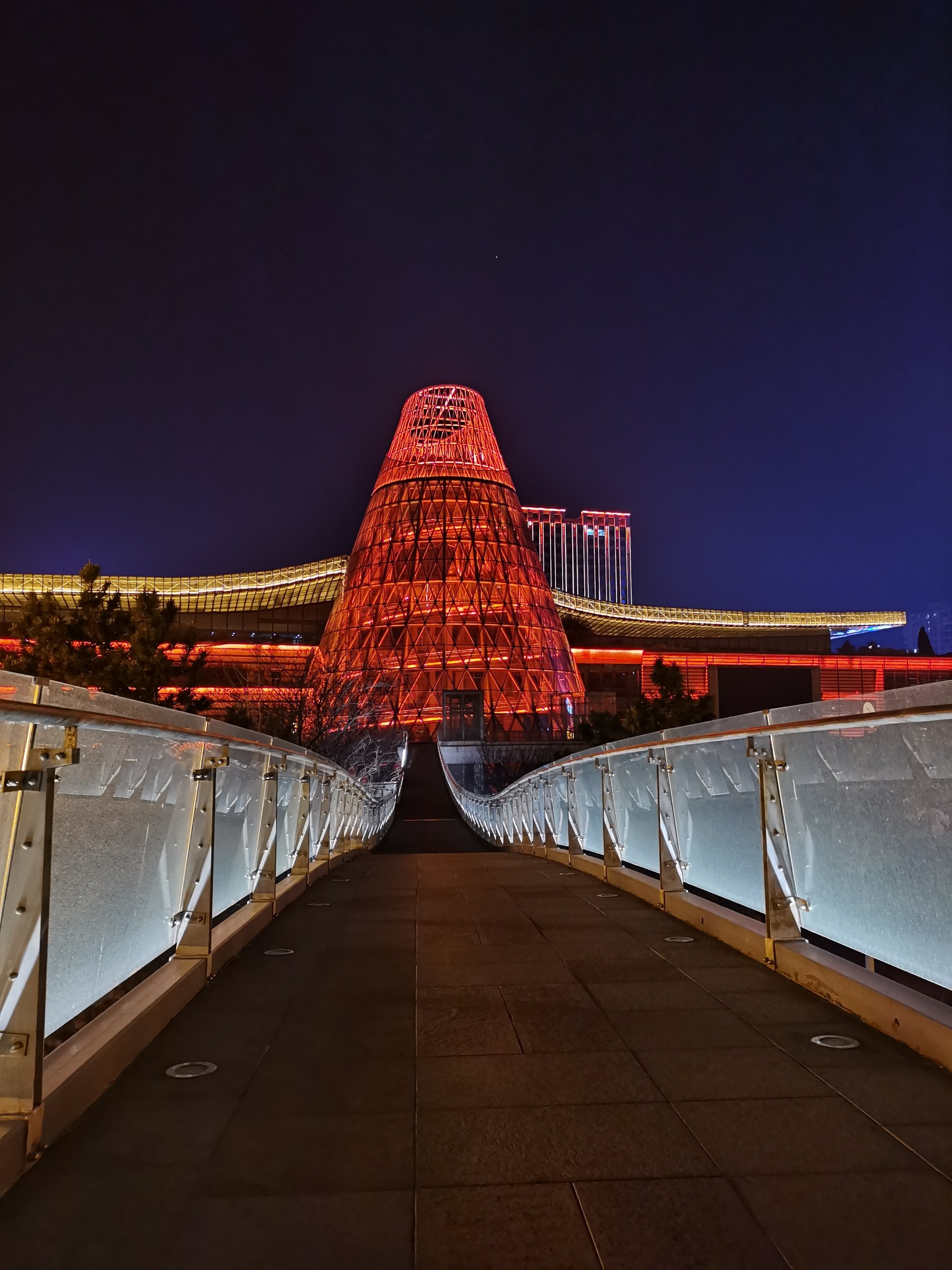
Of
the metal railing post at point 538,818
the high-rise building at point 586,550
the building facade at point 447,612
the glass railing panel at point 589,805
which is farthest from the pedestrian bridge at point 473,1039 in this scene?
the high-rise building at point 586,550

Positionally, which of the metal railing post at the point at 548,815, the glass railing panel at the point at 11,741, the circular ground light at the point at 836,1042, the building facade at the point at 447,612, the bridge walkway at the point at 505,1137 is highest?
the building facade at the point at 447,612

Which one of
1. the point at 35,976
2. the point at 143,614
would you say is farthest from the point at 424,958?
the point at 143,614

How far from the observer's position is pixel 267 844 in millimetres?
6695

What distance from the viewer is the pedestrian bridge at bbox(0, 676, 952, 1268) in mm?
2410

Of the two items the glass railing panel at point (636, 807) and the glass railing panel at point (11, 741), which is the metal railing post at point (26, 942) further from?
the glass railing panel at point (636, 807)

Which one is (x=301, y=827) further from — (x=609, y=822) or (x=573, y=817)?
(x=573, y=817)

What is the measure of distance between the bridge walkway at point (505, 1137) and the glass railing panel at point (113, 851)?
14.7 inches

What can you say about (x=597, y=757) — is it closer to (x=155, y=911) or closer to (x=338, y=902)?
(x=338, y=902)

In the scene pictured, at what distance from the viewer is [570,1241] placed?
91.0 inches

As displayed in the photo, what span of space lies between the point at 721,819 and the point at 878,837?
6.09 ft

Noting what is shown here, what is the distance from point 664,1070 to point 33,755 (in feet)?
7.55

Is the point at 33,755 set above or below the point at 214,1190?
above

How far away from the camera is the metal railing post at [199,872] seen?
15.3 feet

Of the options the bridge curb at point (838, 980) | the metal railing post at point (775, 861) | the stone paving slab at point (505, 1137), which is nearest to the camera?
the stone paving slab at point (505, 1137)
